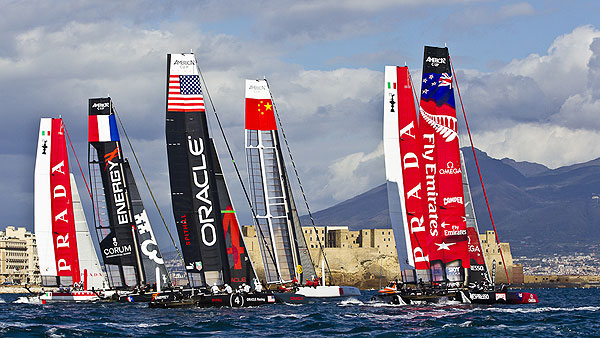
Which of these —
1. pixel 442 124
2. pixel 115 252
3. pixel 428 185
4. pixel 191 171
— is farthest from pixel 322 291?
pixel 115 252

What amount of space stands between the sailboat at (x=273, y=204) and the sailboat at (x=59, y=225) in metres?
11.2

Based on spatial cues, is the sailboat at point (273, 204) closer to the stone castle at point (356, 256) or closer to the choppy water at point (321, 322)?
the choppy water at point (321, 322)

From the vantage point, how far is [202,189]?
35031 millimetres

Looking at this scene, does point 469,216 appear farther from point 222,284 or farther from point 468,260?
point 222,284

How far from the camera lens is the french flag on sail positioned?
46562mm

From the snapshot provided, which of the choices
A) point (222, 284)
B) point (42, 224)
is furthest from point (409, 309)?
point (42, 224)

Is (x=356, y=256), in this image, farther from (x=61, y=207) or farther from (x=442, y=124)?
(x=442, y=124)

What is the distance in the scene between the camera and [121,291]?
4675 cm

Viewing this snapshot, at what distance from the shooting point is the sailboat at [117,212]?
46.7 m

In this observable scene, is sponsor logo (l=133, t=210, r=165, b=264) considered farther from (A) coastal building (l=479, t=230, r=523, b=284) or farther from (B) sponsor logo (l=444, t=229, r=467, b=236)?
(A) coastal building (l=479, t=230, r=523, b=284)

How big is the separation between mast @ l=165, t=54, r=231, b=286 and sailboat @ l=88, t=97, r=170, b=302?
1163 cm

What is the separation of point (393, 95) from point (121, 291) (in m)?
18.0

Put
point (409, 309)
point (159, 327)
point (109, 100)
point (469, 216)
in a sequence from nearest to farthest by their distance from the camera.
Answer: point (159, 327)
point (409, 309)
point (469, 216)
point (109, 100)

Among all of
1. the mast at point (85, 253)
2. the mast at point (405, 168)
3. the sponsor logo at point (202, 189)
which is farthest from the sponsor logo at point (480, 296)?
the mast at point (85, 253)
